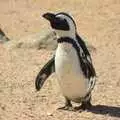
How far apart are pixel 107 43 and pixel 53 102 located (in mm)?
4177

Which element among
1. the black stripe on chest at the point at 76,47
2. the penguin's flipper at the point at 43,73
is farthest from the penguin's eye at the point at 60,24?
the penguin's flipper at the point at 43,73

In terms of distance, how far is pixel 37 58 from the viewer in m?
9.26

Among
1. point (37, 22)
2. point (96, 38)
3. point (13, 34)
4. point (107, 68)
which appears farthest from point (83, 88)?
point (37, 22)

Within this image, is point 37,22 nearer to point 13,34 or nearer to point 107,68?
point 13,34

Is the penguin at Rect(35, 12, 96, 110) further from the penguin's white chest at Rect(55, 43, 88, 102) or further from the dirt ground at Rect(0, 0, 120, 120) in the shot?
the dirt ground at Rect(0, 0, 120, 120)

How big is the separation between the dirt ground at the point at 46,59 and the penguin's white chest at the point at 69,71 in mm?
241

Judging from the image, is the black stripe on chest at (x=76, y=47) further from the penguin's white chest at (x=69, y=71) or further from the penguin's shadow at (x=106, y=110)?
the penguin's shadow at (x=106, y=110)

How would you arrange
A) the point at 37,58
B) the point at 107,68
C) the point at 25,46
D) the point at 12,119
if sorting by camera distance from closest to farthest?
the point at 12,119 → the point at 107,68 → the point at 37,58 → the point at 25,46

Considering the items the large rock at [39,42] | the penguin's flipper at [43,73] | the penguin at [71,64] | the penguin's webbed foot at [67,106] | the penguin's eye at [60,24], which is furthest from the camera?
the large rock at [39,42]

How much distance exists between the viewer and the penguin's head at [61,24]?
19.5 ft

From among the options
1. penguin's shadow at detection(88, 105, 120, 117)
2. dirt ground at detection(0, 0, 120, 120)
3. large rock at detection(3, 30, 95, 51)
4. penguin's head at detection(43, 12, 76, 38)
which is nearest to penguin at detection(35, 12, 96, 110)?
penguin's head at detection(43, 12, 76, 38)

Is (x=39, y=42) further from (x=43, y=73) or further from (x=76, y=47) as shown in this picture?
(x=76, y=47)

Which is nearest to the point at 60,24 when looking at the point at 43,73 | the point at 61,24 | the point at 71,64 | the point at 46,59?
the point at 61,24

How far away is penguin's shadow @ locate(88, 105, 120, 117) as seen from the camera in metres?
6.18
